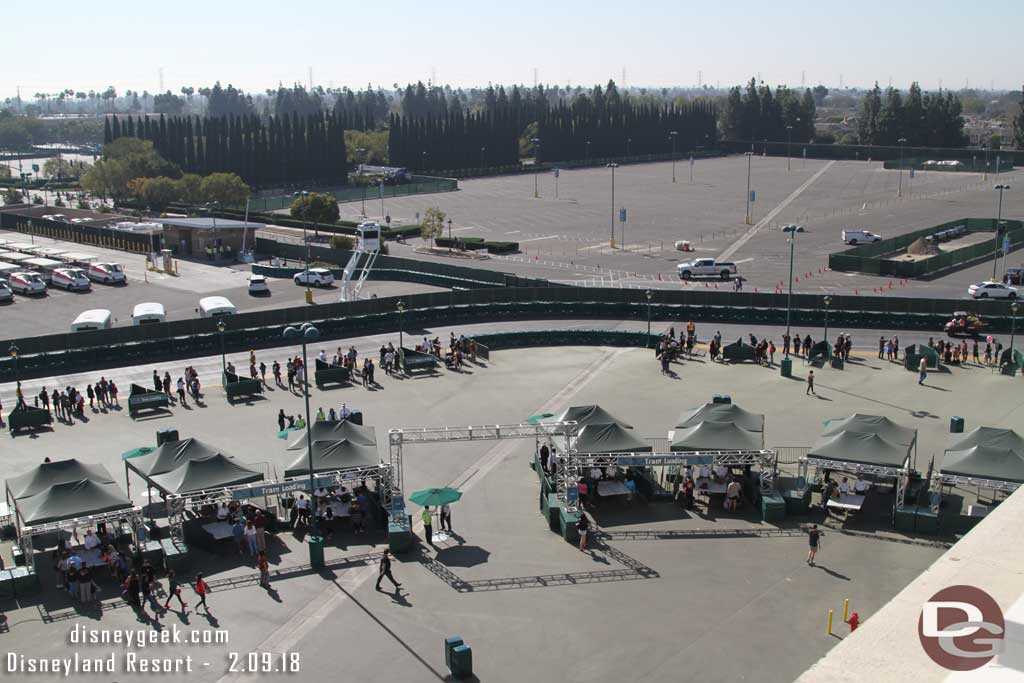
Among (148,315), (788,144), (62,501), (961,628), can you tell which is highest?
(788,144)

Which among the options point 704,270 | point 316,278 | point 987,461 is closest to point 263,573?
point 987,461

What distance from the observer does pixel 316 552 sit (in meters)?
24.4

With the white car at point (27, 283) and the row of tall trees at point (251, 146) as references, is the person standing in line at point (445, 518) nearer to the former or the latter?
the white car at point (27, 283)

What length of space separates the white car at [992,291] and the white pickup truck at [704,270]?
554 inches

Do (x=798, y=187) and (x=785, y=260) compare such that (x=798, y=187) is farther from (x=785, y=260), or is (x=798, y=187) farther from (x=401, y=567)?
(x=401, y=567)

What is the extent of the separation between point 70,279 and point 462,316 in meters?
26.0

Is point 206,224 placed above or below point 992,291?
above

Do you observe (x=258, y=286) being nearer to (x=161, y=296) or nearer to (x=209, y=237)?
(x=161, y=296)

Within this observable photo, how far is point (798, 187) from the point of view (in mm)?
122312

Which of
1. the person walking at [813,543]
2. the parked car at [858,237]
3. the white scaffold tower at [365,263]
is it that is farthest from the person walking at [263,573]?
the parked car at [858,237]

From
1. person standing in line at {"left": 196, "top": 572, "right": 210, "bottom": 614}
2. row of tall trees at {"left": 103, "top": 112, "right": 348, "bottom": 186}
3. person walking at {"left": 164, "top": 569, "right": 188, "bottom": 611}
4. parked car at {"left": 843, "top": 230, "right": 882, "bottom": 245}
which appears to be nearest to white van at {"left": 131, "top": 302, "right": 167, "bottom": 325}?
person walking at {"left": 164, "top": 569, "right": 188, "bottom": 611}

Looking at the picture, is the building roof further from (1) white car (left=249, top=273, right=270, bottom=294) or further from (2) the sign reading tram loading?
(2) the sign reading tram loading

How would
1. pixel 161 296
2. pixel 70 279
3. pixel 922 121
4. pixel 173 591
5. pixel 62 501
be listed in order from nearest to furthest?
pixel 173 591 → pixel 62 501 → pixel 161 296 → pixel 70 279 → pixel 922 121

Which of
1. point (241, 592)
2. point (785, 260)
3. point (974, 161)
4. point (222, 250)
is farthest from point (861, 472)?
point (974, 161)
